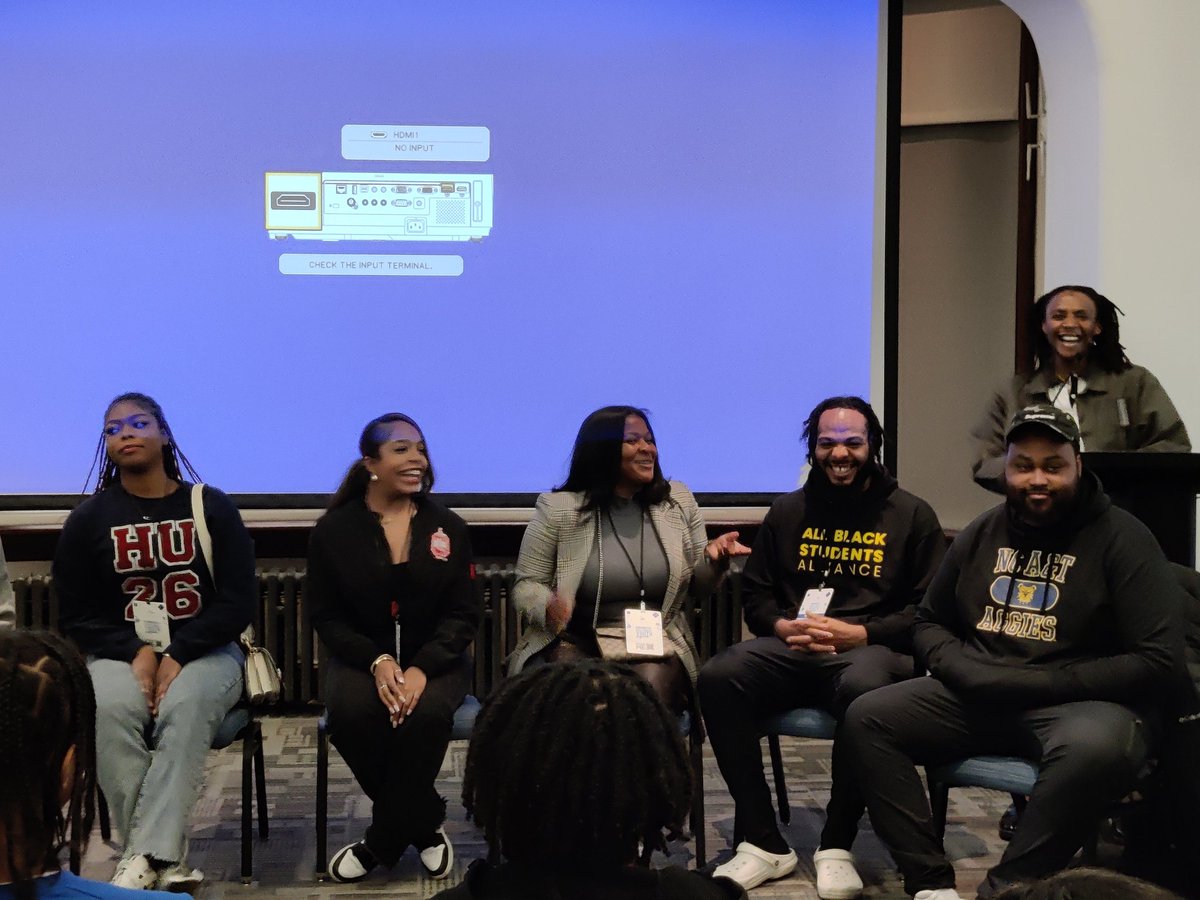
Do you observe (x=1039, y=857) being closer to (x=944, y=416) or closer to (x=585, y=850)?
(x=585, y=850)

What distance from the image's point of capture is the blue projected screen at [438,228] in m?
4.73

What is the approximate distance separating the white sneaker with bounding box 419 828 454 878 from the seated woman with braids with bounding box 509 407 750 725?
50cm

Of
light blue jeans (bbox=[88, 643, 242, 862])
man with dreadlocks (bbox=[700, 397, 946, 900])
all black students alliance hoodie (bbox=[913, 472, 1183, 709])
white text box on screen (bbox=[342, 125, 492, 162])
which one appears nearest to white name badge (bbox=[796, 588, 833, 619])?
man with dreadlocks (bbox=[700, 397, 946, 900])

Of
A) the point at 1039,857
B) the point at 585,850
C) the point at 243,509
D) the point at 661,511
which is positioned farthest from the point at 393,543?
the point at 585,850

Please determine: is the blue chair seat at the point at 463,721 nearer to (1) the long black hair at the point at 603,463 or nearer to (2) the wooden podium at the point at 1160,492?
(1) the long black hair at the point at 603,463

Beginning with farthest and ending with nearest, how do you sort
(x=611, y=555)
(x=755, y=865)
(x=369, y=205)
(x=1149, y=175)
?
(x=369, y=205) → (x=1149, y=175) → (x=611, y=555) → (x=755, y=865)

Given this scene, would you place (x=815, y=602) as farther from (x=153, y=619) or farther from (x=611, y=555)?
(x=153, y=619)

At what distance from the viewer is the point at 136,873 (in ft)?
10.2

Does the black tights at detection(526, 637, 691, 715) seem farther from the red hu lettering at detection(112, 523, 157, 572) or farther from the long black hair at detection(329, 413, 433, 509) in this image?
the red hu lettering at detection(112, 523, 157, 572)

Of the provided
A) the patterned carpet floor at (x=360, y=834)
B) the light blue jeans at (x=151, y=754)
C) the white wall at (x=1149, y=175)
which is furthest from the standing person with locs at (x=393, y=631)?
the white wall at (x=1149, y=175)

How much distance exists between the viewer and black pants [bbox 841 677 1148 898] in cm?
285

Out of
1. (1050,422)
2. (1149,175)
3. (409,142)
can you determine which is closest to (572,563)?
(1050,422)

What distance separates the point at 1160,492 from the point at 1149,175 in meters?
1.75

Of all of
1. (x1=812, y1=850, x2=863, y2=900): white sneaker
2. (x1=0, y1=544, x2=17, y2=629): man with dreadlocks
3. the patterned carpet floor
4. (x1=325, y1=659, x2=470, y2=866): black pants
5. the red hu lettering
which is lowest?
the patterned carpet floor
